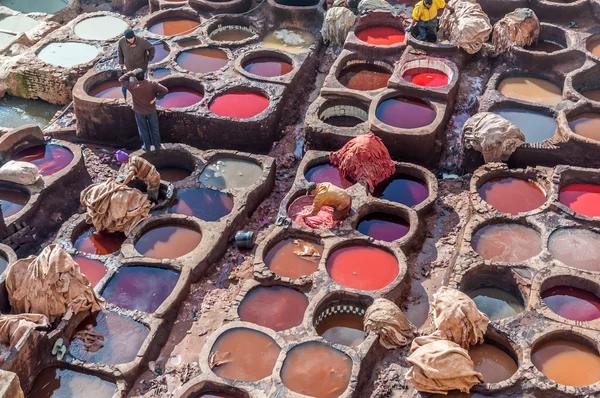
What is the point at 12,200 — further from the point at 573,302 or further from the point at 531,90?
the point at 531,90

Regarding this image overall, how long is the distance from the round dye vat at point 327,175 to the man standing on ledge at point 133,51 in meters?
4.06

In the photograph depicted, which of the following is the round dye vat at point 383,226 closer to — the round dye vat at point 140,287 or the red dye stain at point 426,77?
the round dye vat at point 140,287

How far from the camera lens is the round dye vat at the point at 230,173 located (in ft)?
41.2

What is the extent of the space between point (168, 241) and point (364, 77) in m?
6.37

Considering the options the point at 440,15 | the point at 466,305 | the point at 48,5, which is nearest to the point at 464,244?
the point at 466,305

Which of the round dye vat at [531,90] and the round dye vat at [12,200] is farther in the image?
the round dye vat at [531,90]

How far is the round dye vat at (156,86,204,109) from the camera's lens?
14203 mm

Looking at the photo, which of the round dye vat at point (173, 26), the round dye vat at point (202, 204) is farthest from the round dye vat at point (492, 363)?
the round dye vat at point (173, 26)

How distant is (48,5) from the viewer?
1986cm

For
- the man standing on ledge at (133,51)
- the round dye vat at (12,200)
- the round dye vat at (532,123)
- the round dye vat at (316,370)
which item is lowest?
the round dye vat at (12,200)

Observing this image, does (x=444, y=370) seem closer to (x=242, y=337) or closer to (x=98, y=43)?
(x=242, y=337)

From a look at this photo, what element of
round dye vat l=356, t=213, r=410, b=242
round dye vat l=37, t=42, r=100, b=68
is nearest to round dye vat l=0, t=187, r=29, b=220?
round dye vat l=37, t=42, r=100, b=68

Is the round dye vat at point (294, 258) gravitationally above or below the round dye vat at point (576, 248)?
below

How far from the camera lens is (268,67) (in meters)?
15.6
